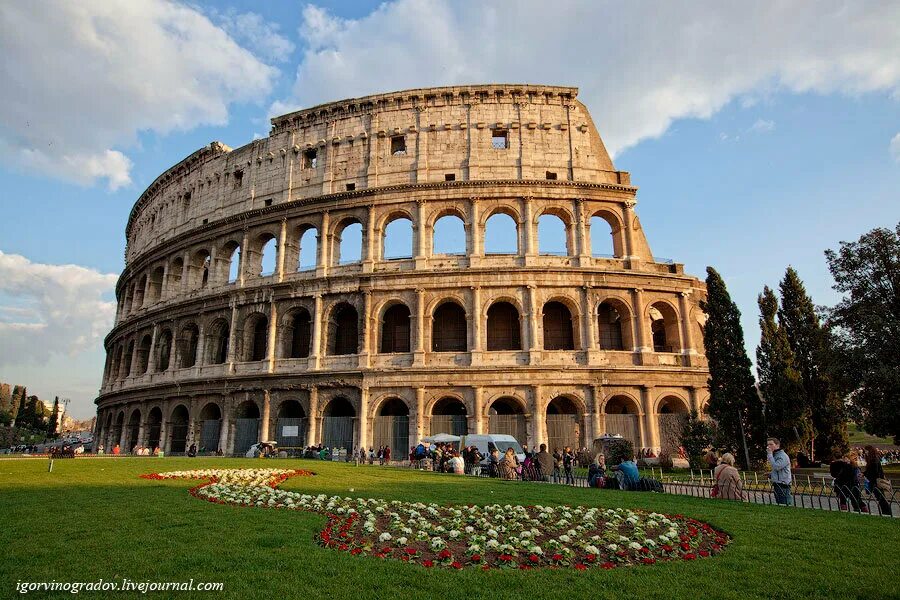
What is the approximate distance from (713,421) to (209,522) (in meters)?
24.0

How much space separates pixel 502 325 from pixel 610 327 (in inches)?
249

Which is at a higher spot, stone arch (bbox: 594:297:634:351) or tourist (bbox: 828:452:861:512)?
stone arch (bbox: 594:297:634:351)

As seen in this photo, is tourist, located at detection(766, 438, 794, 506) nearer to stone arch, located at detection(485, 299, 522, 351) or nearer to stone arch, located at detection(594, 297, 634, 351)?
stone arch, located at detection(594, 297, 634, 351)

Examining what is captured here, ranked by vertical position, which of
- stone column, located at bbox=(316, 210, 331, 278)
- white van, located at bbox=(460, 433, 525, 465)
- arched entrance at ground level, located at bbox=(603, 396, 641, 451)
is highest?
stone column, located at bbox=(316, 210, 331, 278)

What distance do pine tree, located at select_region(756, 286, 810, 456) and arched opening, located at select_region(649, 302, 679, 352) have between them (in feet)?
16.7

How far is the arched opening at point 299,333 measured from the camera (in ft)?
104

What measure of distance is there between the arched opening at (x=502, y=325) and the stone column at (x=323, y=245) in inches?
395

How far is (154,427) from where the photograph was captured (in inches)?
1414


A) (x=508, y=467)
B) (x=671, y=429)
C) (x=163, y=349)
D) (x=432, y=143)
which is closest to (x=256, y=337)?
(x=163, y=349)

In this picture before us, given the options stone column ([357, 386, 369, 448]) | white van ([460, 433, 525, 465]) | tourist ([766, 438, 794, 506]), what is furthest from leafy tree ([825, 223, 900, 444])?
stone column ([357, 386, 369, 448])

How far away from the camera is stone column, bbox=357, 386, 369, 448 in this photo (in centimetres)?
2778

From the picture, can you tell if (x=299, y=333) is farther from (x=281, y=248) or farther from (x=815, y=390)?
(x=815, y=390)

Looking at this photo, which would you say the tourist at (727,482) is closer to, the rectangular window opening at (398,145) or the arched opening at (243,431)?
the arched opening at (243,431)

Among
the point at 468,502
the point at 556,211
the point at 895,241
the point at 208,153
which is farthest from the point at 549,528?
the point at 208,153
